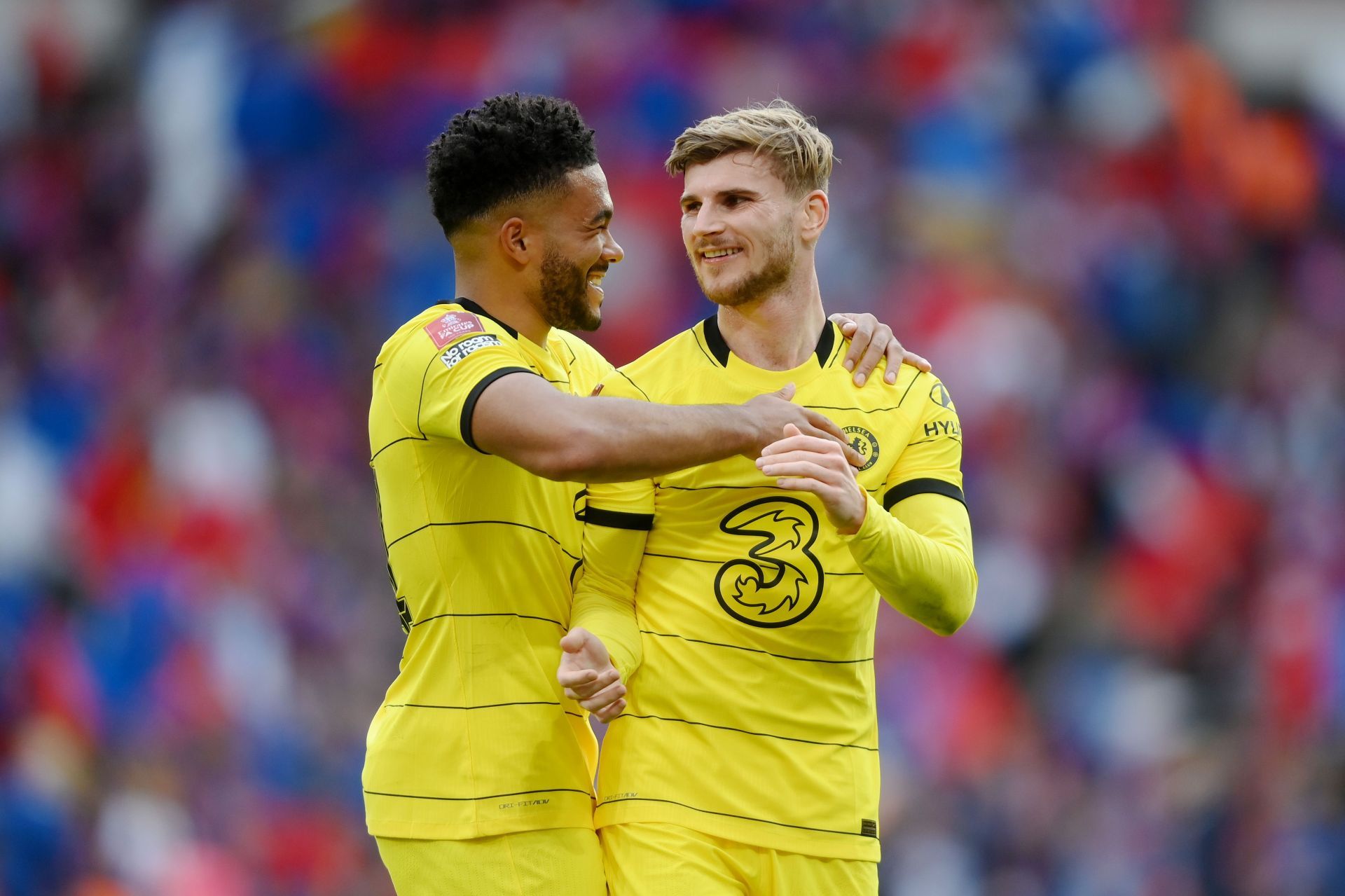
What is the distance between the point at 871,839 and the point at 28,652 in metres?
6.47

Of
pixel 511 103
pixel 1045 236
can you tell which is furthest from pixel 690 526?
pixel 1045 236

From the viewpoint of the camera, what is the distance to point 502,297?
4027 millimetres

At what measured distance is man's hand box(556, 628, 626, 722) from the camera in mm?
3461

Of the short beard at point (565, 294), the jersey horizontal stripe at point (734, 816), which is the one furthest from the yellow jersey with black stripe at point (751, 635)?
the short beard at point (565, 294)

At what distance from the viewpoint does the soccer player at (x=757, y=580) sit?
3713 mm

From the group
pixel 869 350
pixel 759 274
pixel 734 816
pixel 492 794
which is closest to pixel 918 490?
pixel 869 350

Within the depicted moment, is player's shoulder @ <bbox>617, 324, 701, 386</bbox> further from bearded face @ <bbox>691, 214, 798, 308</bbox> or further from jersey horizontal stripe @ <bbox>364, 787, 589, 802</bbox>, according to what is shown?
jersey horizontal stripe @ <bbox>364, 787, 589, 802</bbox>

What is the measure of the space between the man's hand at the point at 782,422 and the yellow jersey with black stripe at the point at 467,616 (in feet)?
1.66

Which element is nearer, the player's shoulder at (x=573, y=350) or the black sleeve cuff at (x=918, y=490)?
the black sleeve cuff at (x=918, y=490)

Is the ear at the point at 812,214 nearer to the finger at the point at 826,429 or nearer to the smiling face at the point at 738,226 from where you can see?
the smiling face at the point at 738,226

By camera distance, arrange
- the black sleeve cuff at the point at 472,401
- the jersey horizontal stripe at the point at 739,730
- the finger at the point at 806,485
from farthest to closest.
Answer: the jersey horizontal stripe at the point at 739,730 → the black sleeve cuff at the point at 472,401 → the finger at the point at 806,485

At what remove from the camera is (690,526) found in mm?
3875

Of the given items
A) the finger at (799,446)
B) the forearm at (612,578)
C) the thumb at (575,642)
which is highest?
the finger at (799,446)

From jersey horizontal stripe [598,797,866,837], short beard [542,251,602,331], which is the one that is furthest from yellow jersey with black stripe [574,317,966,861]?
short beard [542,251,602,331]
